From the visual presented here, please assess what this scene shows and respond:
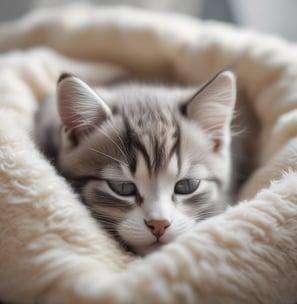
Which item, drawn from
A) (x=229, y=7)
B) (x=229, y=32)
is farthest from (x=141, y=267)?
(x=229, y=7)

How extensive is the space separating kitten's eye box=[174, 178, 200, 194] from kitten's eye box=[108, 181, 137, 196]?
0.35 feet

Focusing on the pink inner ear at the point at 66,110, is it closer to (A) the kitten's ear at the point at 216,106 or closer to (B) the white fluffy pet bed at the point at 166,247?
(B) the white fluffy pet bed at the point at 166,247

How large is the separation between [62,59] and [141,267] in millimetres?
1171

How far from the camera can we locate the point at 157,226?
0.99 m

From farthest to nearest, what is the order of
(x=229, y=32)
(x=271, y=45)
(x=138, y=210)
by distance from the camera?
(x=229, y=32) → (x=271, y=45) → (x=138, y=210)

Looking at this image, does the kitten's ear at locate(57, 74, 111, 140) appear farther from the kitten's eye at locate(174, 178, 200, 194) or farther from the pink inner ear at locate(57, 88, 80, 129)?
the kitten's eye at locate(174, 178, 200, 194)

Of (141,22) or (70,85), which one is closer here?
(70,85)

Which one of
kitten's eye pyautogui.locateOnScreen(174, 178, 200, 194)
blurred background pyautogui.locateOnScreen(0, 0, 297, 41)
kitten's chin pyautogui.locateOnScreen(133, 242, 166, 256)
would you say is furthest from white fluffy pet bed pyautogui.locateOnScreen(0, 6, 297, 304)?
blurred background pyautogui.locateOnScreen(0, 0, 297, 41)

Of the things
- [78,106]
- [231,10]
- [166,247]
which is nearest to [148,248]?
[166,247]

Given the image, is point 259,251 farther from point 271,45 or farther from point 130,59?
point 130,59

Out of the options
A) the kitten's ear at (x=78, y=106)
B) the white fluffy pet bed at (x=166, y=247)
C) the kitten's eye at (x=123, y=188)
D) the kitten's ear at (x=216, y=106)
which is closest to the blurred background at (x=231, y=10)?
the white fluffy pet bed at (x=166, y=247)

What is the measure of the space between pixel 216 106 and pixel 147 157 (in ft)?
0.87

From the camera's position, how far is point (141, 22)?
177 centimetres

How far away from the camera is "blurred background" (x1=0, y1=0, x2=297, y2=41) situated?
1860 mm
